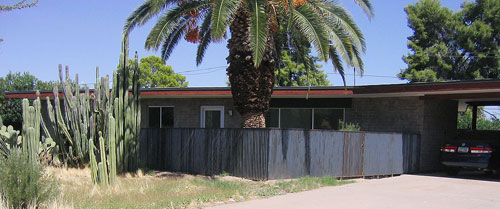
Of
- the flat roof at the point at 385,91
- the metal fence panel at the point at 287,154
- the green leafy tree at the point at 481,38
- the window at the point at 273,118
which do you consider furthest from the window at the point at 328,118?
the green leafy tree at the point at 481,38

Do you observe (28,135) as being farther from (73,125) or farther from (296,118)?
(296,118)

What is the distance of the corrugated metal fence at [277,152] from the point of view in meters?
11.7

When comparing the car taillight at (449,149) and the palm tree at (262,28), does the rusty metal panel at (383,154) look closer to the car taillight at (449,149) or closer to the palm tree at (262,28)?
the car taillight at (449,149)

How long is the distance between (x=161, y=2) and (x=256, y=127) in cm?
393

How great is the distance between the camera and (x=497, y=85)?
12688 millimetres

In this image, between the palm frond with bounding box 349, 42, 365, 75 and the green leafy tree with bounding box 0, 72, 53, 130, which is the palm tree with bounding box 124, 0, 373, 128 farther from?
the green leafy tree with bounding box 0, 72, 53, 130

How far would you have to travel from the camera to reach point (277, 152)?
38.2ft

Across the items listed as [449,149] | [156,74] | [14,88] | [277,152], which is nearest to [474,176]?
[449,149]

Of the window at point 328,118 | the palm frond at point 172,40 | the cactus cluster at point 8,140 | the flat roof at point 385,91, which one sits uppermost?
the palm frond at point 172,40

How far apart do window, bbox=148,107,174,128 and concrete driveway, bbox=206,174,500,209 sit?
960 centimetres

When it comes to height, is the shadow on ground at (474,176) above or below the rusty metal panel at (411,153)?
below

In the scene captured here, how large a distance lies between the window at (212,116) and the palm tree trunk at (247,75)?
20.9 ft

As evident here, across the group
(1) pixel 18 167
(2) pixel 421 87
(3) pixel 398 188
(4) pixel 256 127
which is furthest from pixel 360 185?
(1) pixel 18 167

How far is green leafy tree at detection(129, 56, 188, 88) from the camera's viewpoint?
46781 millimetres
